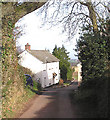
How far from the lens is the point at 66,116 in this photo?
8297mm

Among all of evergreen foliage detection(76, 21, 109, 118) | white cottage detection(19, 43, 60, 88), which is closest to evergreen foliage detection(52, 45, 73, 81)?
white cottage detection(19, 43, 60, 88)

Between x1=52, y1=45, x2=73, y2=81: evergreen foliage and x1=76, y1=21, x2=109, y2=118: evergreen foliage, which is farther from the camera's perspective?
x1=52, y1=45, x2=73, y2=81: evergreen foliage

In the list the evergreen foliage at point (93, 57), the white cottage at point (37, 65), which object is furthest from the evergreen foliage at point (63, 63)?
the evergreen foliage at point (93, 57)

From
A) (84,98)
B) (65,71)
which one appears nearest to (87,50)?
(84,98)

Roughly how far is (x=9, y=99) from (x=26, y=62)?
26504 millimetres

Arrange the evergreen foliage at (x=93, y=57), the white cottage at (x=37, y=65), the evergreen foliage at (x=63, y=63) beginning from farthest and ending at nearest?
the evergreen foliage at (x=63, y=63) → the white cottage at (x=37, y=65) → the evergreen foliage at (x=93, y=57)

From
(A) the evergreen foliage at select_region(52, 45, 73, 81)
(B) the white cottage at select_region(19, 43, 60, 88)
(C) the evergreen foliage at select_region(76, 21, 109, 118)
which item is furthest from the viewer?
(A) the evergreen foliage at select_region(52, 45, 73, 81)

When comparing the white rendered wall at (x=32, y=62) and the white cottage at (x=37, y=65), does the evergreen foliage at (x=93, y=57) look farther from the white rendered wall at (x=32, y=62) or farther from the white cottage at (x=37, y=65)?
the white rendered wall at (x=32, y=62)

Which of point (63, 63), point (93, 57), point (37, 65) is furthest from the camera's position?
point (63, 63)

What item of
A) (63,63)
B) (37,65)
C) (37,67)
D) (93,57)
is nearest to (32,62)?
(37,65)

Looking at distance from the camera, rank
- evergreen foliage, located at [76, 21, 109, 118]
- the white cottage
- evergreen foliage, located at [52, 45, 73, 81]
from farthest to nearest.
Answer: evergreen foliage, located at [52, 45, 73, 81] → the white cottage → evergreen foliage, located at [76, 21, 109, 118]

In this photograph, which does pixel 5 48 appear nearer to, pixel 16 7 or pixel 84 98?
pixel 16 7

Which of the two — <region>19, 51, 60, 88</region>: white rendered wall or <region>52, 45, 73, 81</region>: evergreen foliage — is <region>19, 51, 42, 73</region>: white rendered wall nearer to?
<region>19, 51, 60, 88</region>: white rendered wall

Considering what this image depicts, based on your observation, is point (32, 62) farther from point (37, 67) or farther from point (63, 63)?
point (63, 63)
